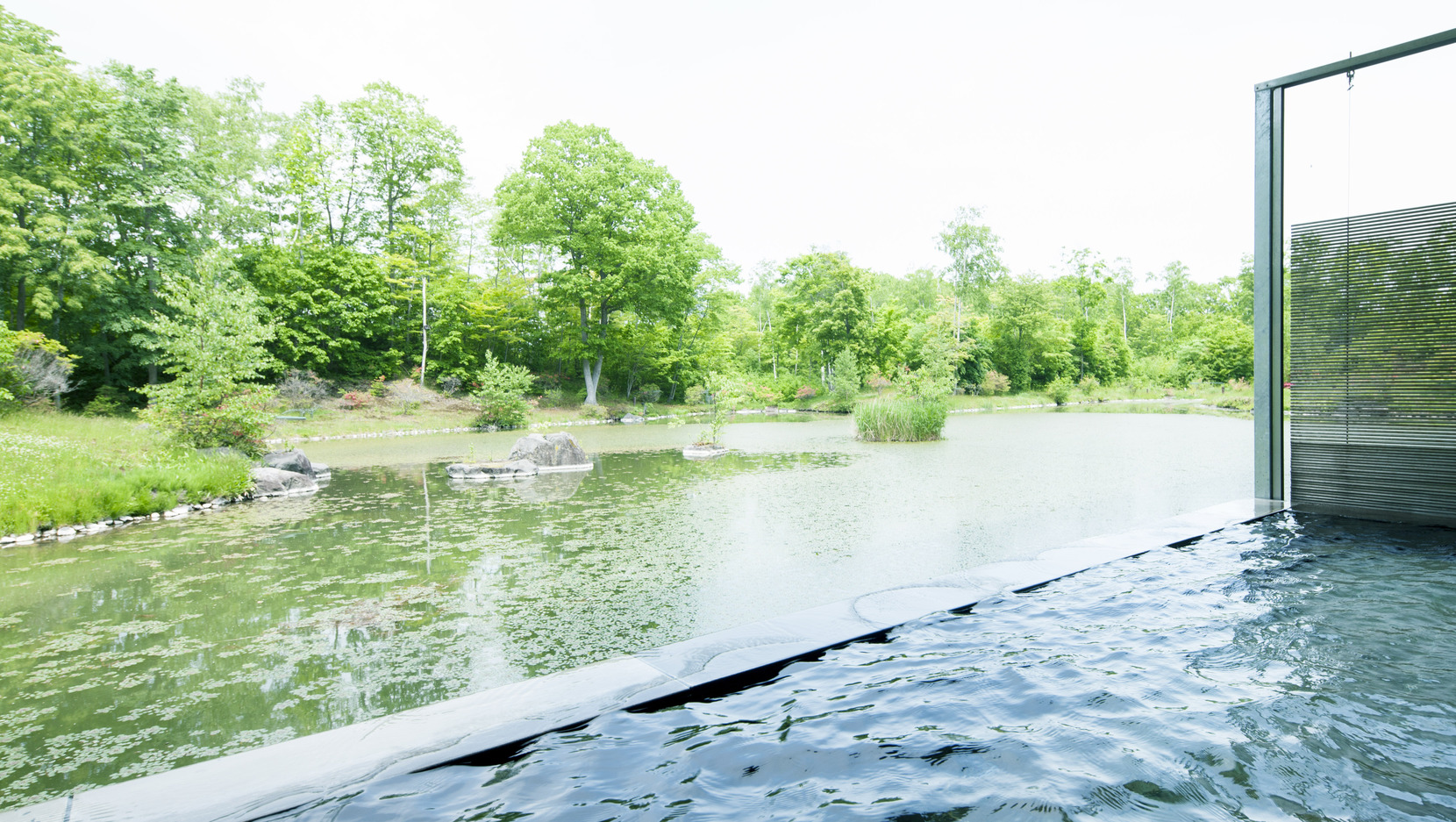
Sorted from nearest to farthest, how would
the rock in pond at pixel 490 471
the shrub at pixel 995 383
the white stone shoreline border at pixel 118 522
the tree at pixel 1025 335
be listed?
the white stone shoreline border at pixel 118 522
the rock in pond at pixel 490 471
the shrub at pixel 995 383
the tree at pixel 1025 335

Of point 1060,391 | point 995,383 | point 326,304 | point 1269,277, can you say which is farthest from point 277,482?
point 1060,391

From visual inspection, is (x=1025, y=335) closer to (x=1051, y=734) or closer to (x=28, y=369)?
(x=1051, y=734)

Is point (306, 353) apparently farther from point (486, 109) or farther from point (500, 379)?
point (486, 109)

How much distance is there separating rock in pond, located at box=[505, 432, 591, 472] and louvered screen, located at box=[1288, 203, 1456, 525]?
727cm

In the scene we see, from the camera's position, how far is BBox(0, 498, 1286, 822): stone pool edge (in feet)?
4.86

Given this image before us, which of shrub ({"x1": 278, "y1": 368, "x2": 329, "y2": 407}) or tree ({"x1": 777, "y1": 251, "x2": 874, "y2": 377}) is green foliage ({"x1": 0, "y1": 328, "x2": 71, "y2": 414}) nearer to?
shrub ({"x1": 278, "y1": 368, "x2": 329, "y2": 407})

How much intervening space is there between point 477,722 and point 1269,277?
540 cm

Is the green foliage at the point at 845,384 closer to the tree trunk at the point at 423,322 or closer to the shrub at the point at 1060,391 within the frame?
the shrub at the point at 1060,391

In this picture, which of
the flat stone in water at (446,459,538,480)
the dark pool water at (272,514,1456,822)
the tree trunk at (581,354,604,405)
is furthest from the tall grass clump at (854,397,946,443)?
the tree trunk at (581,354,604,405)

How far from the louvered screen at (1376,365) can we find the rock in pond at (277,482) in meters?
8.94

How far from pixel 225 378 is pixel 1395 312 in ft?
34.1

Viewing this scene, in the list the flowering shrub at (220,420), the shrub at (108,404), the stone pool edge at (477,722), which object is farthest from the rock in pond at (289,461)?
the shrub at (108,404)

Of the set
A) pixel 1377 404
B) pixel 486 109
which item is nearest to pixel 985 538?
pixel 1377 404

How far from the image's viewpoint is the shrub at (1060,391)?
25.8 metres
